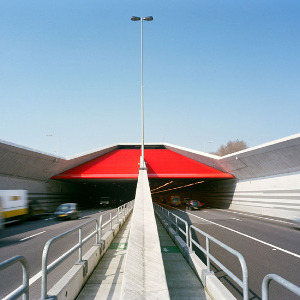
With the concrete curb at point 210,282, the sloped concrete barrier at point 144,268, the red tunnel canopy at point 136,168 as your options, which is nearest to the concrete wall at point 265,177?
the red tunnel canopy at point 136,168

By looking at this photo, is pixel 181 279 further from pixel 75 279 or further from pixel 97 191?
pixel 97 191

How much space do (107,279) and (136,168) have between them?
38326mm

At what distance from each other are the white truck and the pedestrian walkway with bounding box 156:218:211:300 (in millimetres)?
15012

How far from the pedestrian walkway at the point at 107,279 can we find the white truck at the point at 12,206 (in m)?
13.2

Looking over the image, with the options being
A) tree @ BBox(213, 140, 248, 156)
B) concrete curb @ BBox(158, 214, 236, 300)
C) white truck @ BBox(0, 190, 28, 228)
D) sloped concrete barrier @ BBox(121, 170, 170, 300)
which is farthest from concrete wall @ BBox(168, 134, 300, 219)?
tree @ BBox(213, 140, 248, 156)

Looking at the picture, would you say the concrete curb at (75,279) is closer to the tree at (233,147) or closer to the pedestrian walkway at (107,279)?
the pedestrian walkway at (107,279)

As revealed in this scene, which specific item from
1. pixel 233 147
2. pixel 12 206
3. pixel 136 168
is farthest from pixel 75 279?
pixel 233 147

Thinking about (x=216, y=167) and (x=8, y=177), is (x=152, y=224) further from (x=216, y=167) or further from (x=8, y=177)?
(x=216, y=167)

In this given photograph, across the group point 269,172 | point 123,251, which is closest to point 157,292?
point 123,251

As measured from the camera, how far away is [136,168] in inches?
1810

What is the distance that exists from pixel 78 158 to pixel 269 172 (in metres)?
27.7

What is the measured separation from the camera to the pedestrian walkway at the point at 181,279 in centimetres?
656

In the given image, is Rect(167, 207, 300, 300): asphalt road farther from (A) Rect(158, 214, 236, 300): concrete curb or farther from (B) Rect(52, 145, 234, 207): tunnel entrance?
(B) Rect(52, 145, 234, 207): tunnel entrance

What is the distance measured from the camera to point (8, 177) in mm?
30500
